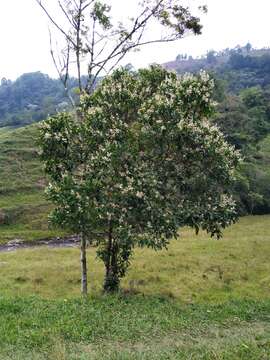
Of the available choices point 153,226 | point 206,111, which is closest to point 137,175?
point 153,226

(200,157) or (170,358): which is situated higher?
(200,157)

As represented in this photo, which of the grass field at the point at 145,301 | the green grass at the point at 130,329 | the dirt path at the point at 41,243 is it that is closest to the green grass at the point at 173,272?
→ the grass field at the point at 145,301

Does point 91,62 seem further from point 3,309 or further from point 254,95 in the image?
point 254,95

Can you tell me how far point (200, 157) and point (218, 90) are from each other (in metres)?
73.4

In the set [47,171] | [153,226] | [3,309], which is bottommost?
[3,309]

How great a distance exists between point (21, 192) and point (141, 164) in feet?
193

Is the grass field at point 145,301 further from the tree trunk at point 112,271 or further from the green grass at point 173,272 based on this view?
the tree trunk at point 112,271

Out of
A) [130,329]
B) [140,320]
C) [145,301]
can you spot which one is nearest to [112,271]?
[145,301]

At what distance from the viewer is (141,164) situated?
2136 cm

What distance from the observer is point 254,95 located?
112 meters

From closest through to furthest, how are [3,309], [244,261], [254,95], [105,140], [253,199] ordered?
[3,309] < [105,140] < [244,261] < [253,199] < [254,95]

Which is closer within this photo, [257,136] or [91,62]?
[91,62]

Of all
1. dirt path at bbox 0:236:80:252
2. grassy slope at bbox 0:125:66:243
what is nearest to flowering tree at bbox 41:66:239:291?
grassy slope at bbox 0:125:66:243

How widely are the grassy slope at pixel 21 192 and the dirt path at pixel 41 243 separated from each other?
6.50 feet
